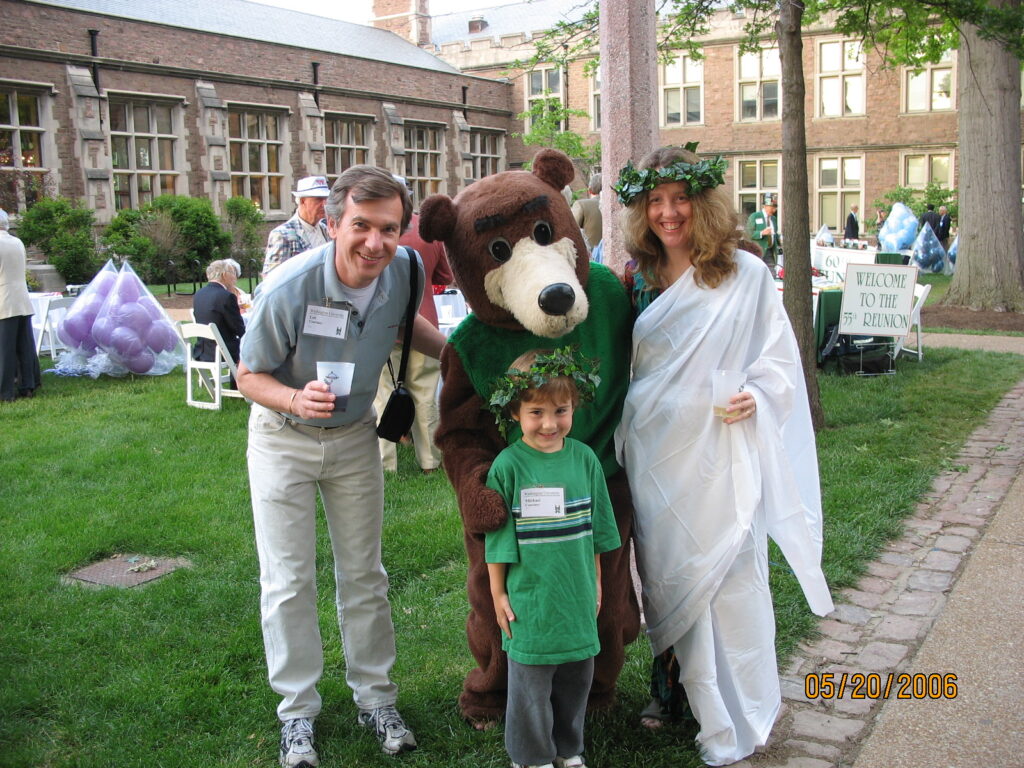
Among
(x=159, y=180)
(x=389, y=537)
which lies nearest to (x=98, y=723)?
(x=389, y=537)

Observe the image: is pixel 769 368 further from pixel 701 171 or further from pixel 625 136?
pixel 625 136

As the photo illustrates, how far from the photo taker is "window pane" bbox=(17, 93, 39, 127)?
21156 millimetres

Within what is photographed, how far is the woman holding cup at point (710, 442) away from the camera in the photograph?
9.09ft

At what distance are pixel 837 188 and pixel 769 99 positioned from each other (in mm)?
3659

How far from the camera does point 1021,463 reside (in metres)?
6.35

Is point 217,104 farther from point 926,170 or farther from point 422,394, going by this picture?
point 422,394

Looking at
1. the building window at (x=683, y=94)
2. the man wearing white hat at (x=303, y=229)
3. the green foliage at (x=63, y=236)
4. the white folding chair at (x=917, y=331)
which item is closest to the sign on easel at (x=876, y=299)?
the white folding chair at (x=917, y=331)

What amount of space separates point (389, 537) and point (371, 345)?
2.31 m

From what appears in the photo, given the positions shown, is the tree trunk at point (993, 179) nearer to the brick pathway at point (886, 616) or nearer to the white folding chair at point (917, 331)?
the white folding chair at point (917, 331)

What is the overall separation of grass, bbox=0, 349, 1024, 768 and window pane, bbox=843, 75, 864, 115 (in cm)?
2451

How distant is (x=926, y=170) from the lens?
95.5 ft

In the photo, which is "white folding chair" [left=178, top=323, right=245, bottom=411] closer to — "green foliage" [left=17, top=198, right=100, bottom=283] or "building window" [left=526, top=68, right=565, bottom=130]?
"green foliage" [left=17, top=198, right=100, bottom=283]

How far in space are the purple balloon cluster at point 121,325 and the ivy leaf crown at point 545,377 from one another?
850 centimetres

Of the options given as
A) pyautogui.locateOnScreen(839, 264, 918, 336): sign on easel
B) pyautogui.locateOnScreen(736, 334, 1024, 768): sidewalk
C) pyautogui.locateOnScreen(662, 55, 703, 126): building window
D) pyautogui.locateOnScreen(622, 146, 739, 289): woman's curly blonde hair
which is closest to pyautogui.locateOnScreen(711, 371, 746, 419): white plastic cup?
pyautogui.locateOnScreen(622, 146, 739, 289): woman's curly blonde hair
